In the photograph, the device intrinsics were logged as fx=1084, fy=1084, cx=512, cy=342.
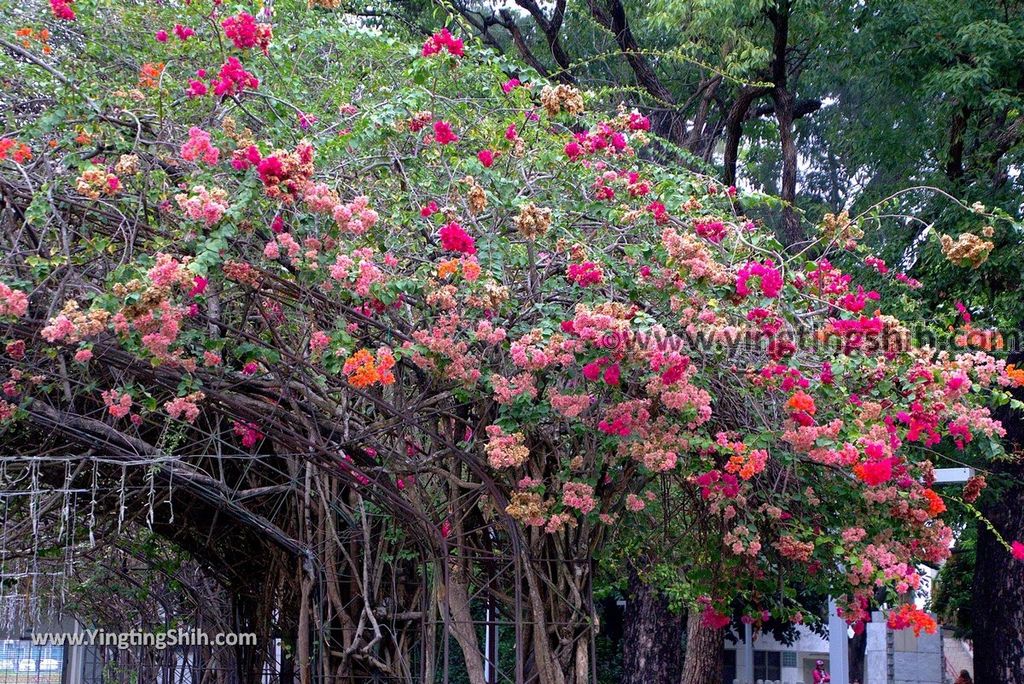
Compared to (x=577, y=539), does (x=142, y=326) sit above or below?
above

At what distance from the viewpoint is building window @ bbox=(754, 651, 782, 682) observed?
2539 cm

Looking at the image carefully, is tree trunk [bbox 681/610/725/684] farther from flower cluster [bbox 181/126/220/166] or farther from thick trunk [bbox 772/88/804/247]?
flower cluster [bbox 181/126/220/166]

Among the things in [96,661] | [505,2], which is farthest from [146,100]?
[96,661]

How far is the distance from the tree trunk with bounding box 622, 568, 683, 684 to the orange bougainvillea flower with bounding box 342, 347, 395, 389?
617 centimetres

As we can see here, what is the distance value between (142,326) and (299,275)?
662 millimetres

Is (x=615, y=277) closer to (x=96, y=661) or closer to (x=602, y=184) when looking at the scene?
(x=602, y=184)

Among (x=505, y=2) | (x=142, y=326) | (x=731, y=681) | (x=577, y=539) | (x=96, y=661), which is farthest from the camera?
(x=731, y=681)

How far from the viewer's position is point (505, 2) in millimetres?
11125

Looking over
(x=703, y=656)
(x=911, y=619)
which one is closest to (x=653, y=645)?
(x=703, y=656)

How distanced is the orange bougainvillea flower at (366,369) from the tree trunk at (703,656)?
6.20 metres

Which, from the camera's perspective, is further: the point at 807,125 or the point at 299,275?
the point at 807,125

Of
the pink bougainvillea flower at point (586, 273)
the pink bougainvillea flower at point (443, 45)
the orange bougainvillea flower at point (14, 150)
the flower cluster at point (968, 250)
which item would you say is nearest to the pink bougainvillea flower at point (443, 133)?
the pink bougainvillea flower at point (443, 45)

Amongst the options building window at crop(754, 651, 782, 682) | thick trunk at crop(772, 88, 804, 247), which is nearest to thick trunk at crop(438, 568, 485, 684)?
thick trunk at crop(772, 88, 804, 247)

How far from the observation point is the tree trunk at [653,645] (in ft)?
33.5
